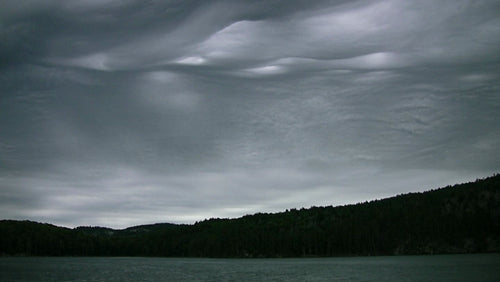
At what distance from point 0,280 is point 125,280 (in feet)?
74.6

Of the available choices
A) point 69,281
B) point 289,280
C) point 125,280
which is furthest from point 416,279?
point 69,281

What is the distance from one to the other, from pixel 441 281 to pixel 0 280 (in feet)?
255

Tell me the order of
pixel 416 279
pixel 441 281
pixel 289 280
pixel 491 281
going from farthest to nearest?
pixel 289 280
pixel 416 279
pixel 441 281
pixel 491 281

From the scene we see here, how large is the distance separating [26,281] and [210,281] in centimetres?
3295

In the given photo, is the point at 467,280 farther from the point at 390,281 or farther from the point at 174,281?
the point at 174,281

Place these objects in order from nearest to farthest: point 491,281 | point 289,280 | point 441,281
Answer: point 491,281, point 441,281, point 289,280

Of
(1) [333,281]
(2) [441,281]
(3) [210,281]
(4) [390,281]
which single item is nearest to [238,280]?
(3) [210,281]

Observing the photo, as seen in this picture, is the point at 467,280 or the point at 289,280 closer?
the point at 467,280

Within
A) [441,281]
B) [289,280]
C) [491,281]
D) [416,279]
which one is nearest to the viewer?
[491,281]

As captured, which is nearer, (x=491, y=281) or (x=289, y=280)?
(x=491, y=281)

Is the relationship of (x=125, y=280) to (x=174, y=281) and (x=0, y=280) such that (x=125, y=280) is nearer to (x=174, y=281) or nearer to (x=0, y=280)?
(x=174, y=281)

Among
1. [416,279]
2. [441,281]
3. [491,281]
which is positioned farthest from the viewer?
[416,279]

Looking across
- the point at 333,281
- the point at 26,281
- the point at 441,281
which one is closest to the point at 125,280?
the point at 26,281

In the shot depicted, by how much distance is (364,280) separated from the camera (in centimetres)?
8738
